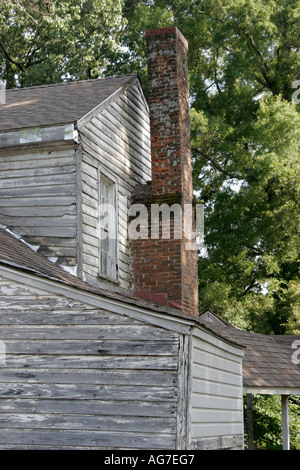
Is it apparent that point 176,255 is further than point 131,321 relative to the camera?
Yes

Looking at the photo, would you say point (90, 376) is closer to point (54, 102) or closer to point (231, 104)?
point (54, 102)

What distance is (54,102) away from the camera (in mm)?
14289

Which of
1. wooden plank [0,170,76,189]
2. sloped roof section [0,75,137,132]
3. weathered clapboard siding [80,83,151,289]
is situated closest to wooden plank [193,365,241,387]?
weathered clapboard siding [80,83,151,289]

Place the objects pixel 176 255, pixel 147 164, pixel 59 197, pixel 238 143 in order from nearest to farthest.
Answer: pixel 59 197 < pixel 176 255 < pixel 147 164 < pixel 238 143

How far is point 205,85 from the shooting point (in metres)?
26.3

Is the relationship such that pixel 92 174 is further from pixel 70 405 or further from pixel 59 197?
pixel 70 405

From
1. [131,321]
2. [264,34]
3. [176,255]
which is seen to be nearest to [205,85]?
[264,34]

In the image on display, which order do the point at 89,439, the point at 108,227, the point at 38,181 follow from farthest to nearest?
the point at 108,227
the point at 38,181
the point at 89,439

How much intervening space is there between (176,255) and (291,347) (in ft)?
15.5

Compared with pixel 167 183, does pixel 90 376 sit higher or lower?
lower

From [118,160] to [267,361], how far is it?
541 cm

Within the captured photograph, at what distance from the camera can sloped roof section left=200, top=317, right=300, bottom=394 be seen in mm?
13523

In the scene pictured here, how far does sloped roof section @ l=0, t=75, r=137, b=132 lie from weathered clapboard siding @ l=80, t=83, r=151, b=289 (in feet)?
1.05

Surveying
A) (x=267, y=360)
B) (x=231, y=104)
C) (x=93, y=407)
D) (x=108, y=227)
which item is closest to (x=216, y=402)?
(x=93, y=407)
